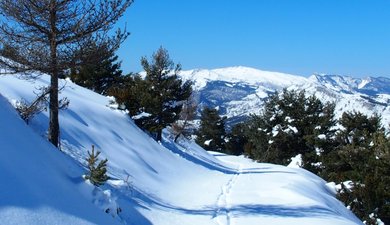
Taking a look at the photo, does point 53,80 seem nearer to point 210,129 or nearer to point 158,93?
point 158,93

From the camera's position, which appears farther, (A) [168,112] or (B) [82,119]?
(A) [168,112]

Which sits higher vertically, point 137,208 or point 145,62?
point 145,62

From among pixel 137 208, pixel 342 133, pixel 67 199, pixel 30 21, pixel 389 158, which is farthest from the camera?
pixel 342 133

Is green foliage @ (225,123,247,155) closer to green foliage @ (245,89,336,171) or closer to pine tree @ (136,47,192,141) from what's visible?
green foliage @ (245,89,336,171)

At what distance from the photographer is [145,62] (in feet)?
91.1

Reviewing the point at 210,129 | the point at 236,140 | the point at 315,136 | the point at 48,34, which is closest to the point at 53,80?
the point at 48,34

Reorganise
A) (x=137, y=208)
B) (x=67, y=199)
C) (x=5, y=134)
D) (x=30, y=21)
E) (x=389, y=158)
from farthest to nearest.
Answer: (x=389, y=158), (x=30, y=21), (x=137, y=208), (x=5, y=134), (x=67, y=199)

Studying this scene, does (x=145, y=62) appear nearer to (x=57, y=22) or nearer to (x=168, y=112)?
(x=168, y=112)

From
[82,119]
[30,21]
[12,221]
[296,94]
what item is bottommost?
[12,221]

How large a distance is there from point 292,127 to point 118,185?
109ft

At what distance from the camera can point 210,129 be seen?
64875mm

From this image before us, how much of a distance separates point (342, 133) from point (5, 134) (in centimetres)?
3106

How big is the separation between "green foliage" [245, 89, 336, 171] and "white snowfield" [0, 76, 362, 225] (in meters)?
15.4

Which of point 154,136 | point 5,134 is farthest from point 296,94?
point 5,134
